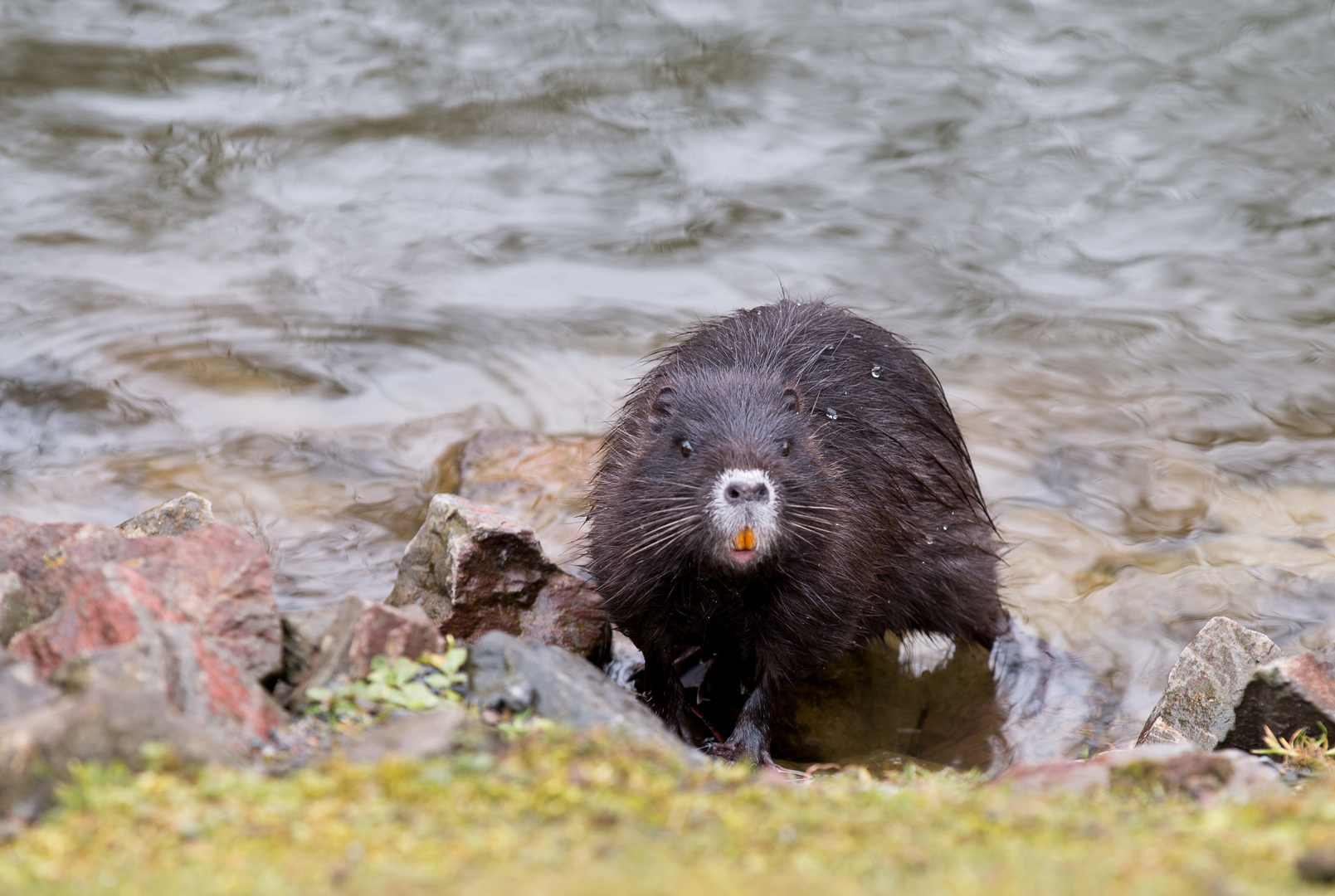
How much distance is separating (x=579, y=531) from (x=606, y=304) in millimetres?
3895

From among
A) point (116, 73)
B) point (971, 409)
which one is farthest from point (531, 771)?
point (116, 73)

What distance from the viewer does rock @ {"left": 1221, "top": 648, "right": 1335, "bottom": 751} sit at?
4828 mm

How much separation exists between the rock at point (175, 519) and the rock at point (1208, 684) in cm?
438

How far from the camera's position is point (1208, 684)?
17.8ft

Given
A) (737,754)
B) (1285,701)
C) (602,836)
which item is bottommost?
(737,754)

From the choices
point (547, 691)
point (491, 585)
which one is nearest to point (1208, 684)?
point (547, 691)

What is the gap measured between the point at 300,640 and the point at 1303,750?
3782 millimetres

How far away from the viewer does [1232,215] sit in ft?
42.7

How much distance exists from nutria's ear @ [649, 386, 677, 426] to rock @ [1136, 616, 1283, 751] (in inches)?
98.9

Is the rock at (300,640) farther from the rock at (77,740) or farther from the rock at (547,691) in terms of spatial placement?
the rock at (77,740)

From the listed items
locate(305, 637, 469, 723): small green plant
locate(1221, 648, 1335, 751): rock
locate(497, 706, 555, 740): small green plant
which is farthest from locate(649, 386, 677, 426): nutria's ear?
locate(1221, 648, 1335, 751): rock

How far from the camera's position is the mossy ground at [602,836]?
2773mm

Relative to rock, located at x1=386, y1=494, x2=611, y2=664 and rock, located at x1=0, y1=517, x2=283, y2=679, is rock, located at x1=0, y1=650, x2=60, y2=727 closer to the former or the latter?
rock, located at x1=0, y1=517, x2=283, y2=679

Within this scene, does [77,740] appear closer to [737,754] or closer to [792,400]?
[737,754]
